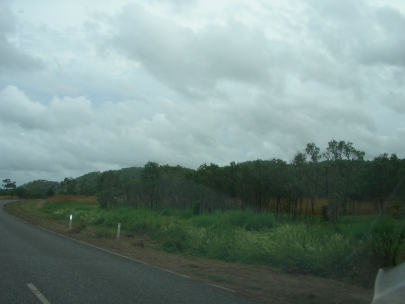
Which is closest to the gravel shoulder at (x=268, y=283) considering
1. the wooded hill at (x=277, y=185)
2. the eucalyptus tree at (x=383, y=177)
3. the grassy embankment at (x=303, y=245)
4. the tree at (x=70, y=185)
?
the grassy embankment at (x=303, y=245)

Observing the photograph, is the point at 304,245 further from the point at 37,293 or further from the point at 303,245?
the point at 37,293

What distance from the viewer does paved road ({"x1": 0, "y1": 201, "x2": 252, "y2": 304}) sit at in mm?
8695

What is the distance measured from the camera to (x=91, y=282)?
10.2 m

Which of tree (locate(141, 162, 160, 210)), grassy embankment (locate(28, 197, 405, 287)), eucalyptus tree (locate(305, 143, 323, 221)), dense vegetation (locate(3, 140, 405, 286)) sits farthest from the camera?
tree (locate(141, 162, 160, 210))

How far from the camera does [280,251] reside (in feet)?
49.8

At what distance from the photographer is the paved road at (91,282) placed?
870 cm

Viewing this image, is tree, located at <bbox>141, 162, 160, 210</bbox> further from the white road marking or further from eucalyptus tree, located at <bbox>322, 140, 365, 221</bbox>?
the white road marking

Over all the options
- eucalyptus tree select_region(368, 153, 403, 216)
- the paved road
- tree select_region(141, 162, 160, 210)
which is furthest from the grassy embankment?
tree select_region(141, 162, 160, 210)

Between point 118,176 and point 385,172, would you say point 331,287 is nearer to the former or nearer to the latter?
point 385,172

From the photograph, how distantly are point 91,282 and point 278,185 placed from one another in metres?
27.9

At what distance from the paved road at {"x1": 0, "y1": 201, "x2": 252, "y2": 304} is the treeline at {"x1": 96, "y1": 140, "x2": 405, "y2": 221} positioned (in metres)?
11.9

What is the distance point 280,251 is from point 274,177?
21.9 metres

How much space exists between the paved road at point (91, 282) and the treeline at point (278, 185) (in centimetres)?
1190

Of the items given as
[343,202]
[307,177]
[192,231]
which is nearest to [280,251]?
[192,231]
